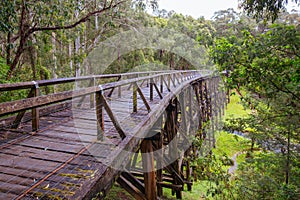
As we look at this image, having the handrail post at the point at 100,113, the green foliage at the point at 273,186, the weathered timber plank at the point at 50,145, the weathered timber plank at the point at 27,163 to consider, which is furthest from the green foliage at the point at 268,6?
A: the weathered timber plank at the point at 27,163

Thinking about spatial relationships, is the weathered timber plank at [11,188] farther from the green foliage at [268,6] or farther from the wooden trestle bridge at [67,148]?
the green foliage at [268,6]

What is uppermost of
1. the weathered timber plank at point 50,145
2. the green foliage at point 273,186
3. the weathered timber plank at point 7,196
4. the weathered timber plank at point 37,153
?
the weathered timber plank at point 50,145

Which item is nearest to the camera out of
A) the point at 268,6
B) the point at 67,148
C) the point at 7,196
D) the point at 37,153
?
the point at 7,196

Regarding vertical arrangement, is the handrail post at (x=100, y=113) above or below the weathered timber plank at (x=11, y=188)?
above

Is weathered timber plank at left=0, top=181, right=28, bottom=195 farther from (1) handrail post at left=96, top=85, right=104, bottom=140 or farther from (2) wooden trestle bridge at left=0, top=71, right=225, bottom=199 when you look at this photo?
(1) handrail post at left=96, top=85, right=104, bottom=140

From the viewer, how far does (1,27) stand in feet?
16.8

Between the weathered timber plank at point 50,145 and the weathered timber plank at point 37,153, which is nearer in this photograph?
the weathered timber plank at point 37,153

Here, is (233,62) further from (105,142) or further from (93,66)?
(93,66)

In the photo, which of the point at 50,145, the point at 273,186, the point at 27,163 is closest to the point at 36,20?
the point at 50,145

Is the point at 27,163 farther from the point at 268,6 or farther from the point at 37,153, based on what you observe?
the point at 268,6

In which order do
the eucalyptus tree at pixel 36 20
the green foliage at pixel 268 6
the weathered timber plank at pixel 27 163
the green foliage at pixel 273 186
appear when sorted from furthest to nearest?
the eucalyptus tree at pixel 36 20, the green foliage at pixel 268 6, the green foliage at pixel 273 186, the weathered timber plank at pixel 27 163

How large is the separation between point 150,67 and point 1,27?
54.5 feet

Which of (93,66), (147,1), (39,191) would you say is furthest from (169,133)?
(93,66)

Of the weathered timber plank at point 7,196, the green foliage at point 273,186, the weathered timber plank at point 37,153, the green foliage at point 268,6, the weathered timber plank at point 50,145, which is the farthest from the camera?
the green foliage at point 268,6
